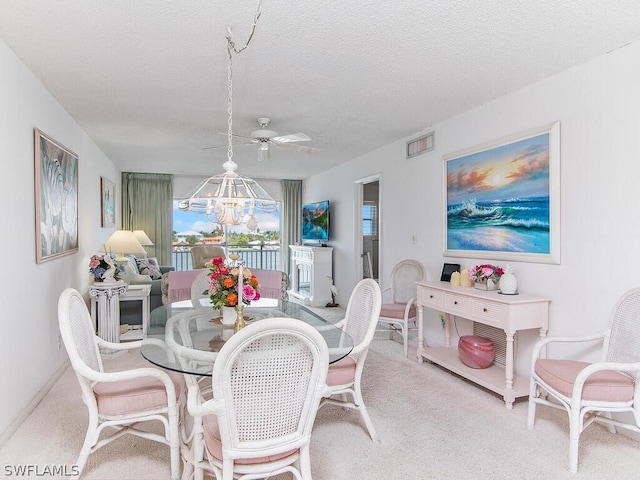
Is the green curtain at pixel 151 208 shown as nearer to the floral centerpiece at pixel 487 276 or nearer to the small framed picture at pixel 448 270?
the small framed picture at pixel 448 270

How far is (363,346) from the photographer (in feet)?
7.49

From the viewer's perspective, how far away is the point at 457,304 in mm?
3326

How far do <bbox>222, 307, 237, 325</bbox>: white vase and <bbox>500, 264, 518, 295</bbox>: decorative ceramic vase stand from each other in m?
2.04

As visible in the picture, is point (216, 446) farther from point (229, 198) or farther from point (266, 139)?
point (266, 139)

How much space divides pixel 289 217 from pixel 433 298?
5197 mm

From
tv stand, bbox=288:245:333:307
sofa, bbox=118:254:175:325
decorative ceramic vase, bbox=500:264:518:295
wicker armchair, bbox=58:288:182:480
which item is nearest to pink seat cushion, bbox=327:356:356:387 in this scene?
wicker armchair, bbox=58:288:182:480

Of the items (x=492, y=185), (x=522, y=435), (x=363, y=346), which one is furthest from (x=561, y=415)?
(x=492, y=185)

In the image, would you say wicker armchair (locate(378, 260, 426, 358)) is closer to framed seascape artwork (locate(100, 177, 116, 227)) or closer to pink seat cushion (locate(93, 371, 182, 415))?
pink seat cushion (locate(93, 371, 182, 415))

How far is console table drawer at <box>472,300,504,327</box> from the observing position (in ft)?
9.43

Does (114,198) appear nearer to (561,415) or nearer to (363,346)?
(363,346)

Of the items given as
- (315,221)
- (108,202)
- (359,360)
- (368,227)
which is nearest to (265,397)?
(359,360)

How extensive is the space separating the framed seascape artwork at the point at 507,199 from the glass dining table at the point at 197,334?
1.73m

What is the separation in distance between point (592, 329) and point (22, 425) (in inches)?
147

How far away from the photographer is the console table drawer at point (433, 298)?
3.54 m
